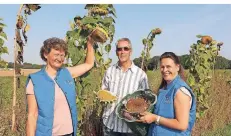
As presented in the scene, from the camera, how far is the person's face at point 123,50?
13.1 ft

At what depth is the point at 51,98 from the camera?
3252 mm

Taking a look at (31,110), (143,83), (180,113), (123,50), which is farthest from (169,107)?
(31,110)

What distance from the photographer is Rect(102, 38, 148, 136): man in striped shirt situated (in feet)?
13.2

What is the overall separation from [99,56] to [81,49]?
54 centimetres

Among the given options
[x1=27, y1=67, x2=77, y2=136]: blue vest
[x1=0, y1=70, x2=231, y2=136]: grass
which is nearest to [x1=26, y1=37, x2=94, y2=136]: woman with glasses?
[x1=27, y1=67, x2=77, y2=136]: blue vest

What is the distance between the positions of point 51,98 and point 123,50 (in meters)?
1.09

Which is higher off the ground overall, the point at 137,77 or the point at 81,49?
the point at 81,49

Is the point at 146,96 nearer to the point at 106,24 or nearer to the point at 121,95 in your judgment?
the point at 121,95

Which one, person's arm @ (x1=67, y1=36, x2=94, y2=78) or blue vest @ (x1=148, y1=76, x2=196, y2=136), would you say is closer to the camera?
blue vest @ (x1=148, y1=76, x2=196, y2=136)

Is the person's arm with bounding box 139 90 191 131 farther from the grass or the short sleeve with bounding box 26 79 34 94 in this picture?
the grass

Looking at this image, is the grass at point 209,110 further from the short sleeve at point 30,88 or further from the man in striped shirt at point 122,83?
the short sleeve at point 30,88

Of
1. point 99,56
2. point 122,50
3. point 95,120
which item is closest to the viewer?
point 122,50

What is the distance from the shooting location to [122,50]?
4004mm

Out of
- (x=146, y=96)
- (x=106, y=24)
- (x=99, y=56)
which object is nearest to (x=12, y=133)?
(x=99, y=56)
